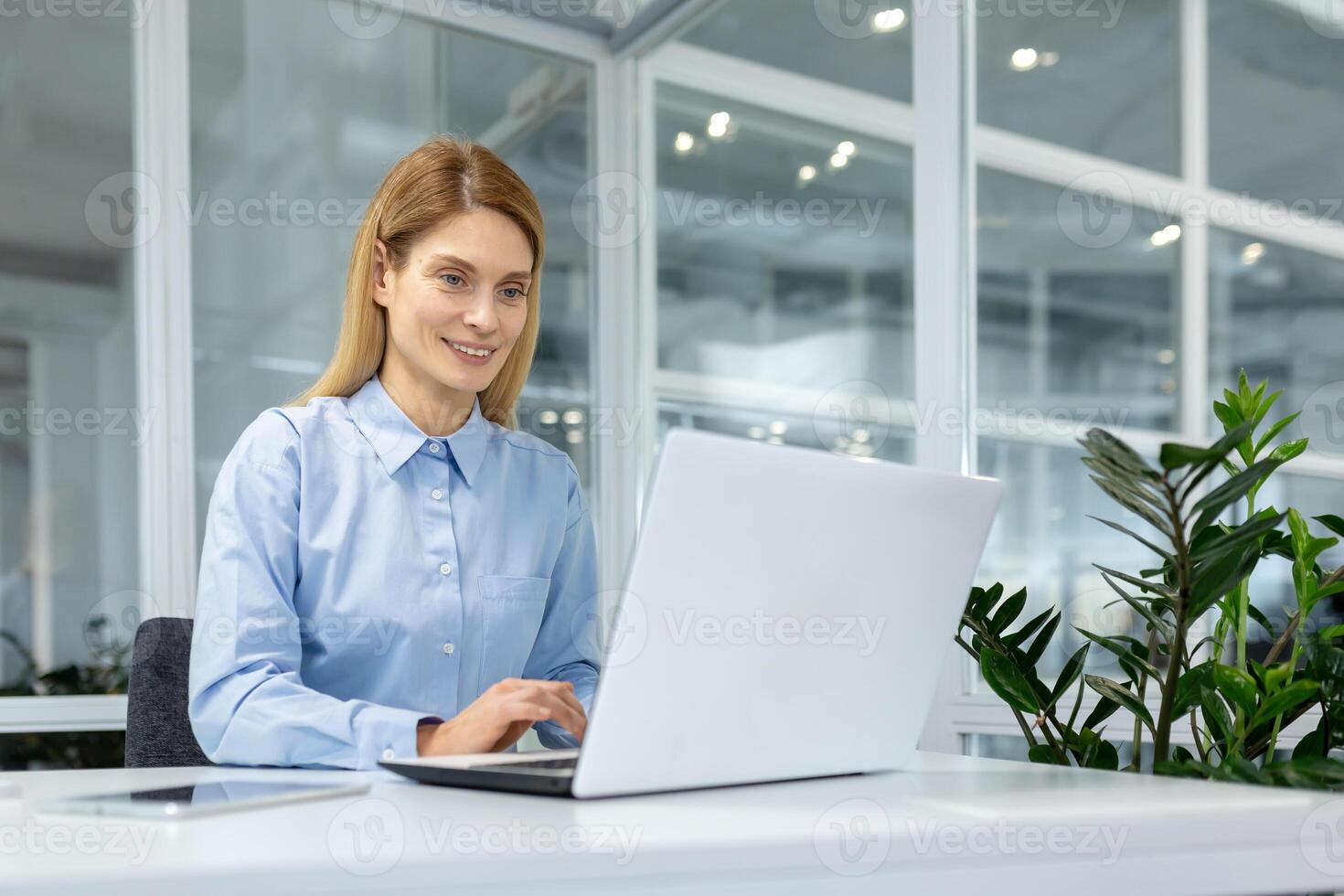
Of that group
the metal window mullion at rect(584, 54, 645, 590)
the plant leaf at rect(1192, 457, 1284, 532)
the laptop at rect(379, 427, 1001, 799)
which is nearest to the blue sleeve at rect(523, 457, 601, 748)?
the laptop at rect(379, 427, 1001, 799)

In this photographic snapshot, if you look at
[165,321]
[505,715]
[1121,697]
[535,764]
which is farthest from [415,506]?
[165,321]

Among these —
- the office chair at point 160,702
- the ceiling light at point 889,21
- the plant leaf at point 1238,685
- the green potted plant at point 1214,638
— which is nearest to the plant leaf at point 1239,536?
the green potted plant at point 1214,638

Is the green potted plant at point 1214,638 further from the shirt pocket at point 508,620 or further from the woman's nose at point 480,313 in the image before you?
the woman's nose at point 480,313

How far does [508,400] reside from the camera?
1878 millimetres

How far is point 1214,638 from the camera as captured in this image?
1433 millimetres

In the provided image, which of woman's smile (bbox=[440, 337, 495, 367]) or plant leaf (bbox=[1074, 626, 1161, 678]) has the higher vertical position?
woman's smile (bbox=[440, 337, 495, 367])

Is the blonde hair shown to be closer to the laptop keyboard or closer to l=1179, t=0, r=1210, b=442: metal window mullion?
the laptop keyboard

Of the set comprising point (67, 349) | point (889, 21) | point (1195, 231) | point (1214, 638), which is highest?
point (889, 21)

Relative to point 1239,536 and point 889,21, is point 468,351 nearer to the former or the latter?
point 1239,536

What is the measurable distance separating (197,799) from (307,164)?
2.44 m

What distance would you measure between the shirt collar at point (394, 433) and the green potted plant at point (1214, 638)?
2.33ft

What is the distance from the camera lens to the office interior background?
2.00 m

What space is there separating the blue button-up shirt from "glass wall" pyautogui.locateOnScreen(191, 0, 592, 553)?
4.23 ft

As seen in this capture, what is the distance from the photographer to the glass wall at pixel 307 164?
2830 mm
